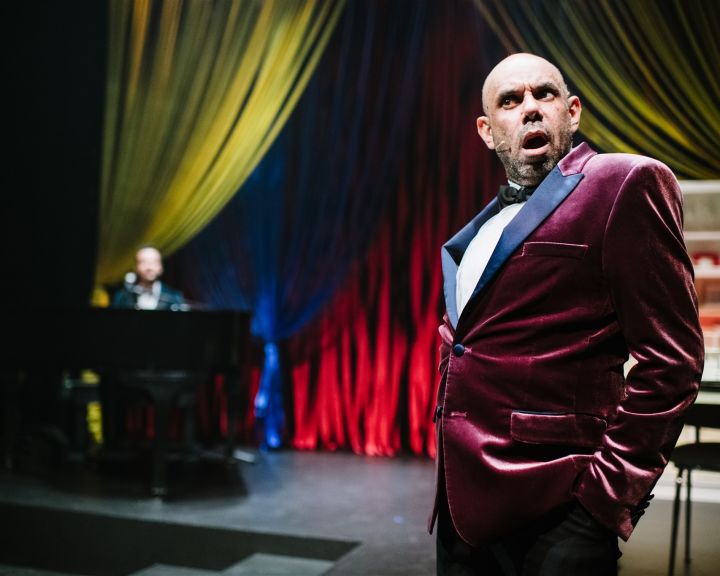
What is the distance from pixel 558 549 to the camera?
39.1 inches

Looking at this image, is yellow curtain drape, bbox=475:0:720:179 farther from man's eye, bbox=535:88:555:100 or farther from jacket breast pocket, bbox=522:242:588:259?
jacket breast pocket, bbox=522:242:588:259

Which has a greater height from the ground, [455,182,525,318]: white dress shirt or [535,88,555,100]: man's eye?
[535,88,555,100]: man's eye

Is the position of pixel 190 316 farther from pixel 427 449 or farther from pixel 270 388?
pixel 427 449

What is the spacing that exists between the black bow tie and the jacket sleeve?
0.55 ft

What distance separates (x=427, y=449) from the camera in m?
5.11

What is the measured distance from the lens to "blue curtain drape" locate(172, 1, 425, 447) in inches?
203

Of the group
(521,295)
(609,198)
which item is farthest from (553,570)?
(609,198)

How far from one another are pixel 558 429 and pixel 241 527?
243 cm

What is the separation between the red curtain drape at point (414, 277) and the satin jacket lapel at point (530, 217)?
13.0 feet

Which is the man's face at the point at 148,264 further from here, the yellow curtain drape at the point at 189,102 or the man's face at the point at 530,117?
the man's face at the point at 530,117

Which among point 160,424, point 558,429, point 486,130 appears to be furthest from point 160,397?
point 558,429

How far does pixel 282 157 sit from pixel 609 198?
181 inches

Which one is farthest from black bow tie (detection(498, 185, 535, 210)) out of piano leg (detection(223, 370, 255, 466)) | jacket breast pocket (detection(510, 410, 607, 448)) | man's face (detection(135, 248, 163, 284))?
man's face (detection(135, 248, 163, 284))

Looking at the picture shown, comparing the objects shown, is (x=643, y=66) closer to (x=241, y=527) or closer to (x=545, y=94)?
(x=241, y=527)
